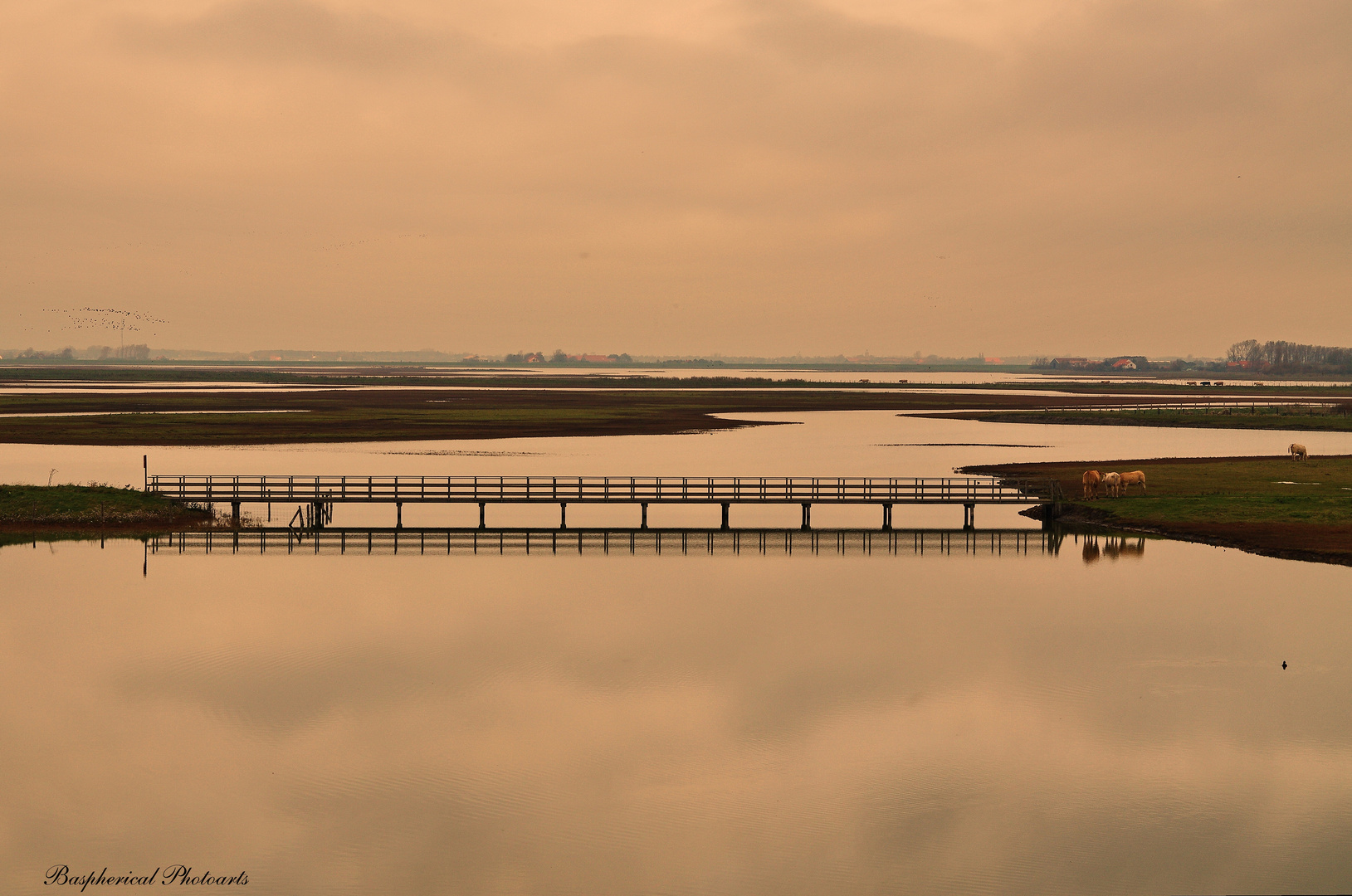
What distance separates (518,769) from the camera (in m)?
25.1

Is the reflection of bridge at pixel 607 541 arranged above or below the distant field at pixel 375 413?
below

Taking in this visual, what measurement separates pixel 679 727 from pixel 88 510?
40.3 meters

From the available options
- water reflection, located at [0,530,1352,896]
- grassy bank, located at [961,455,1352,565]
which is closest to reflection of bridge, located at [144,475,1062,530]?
grassy bank, located at [961,455,1352,565]

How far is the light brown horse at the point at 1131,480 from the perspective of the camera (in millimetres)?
64812

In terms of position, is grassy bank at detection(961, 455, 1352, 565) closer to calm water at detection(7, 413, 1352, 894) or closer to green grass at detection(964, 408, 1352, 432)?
calm water at detection(7, 413, 1352, 894)

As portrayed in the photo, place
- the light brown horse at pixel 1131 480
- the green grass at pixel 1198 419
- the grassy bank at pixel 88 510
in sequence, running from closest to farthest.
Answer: the grassy bank at pixel 88 510 → the light brown horse at pixel 1131 480 → the green grass at pixel 1198 419

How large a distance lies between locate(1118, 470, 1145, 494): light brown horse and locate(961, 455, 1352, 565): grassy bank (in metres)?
0.54

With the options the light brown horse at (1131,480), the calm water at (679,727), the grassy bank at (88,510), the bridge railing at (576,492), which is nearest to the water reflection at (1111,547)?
the calm water at (679,727)

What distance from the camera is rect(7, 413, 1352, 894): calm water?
21328mm

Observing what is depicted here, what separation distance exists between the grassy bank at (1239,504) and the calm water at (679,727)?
202 inches

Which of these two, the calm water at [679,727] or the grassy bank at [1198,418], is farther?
the grassy bank at [1198,418]

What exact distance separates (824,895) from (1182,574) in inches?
1222

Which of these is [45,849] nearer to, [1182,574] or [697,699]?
[697,699]

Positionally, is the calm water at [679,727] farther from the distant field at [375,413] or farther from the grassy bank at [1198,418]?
the grassy bank at [1198,418]
